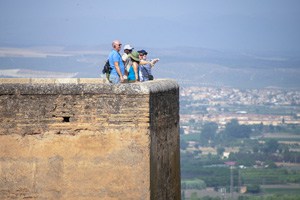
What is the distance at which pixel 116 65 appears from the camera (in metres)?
14.3

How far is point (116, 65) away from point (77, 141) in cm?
237

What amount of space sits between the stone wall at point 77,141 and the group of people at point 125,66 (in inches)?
80.6

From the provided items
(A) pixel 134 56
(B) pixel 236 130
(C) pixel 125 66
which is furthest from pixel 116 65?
(B) pixel 236 130

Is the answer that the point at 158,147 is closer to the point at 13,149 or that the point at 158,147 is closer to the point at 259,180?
the point at 13,149

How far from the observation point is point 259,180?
370 ft

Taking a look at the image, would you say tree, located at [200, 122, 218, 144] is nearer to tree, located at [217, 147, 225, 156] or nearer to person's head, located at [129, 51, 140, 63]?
tree, located at [217, 147, 225, 156]

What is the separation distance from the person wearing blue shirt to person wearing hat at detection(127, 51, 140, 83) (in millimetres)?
173

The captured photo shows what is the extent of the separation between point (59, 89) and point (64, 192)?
3.55ft

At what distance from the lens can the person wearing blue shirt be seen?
46.8ft

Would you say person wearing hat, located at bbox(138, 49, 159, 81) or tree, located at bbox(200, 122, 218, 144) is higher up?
tree, located at bbox(200, 122, 218, 144)

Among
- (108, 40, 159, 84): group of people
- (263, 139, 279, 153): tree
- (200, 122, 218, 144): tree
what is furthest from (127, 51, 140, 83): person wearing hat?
(200, 122, 218, 144): tree

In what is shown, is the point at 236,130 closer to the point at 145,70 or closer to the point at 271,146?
the point at 271,146

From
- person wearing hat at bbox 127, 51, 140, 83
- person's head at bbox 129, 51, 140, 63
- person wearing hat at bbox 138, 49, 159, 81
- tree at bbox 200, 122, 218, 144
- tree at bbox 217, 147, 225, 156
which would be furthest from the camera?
tree at bbox 200, 122, 218, 144

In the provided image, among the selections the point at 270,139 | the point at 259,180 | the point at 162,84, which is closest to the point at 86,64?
the point at 270,139
